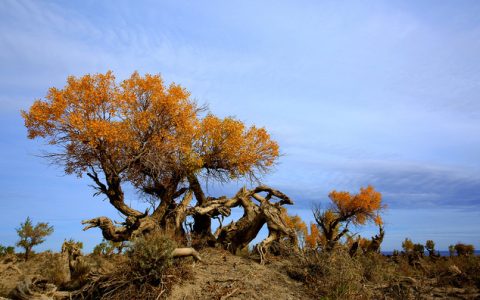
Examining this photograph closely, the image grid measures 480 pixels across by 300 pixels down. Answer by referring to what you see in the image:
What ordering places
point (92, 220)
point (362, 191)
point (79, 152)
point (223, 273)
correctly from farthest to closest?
point (362, 191)
point (79, 152)
point (92, 220)
point (223, 273)

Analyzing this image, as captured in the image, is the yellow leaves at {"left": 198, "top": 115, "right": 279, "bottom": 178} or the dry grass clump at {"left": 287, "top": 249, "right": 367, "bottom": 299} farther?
the yellow leaves at {"left": 198, "top": 115, "right": 279, "bottom": 178}

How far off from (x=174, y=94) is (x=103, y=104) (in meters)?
4.36

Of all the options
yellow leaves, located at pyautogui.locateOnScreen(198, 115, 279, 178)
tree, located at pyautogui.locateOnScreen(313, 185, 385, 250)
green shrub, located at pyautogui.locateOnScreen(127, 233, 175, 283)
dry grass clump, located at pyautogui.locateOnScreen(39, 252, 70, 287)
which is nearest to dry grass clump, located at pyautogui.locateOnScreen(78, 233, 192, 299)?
green shrub, located at pyautogui.locateOnScreen(127, 233, 175, 283)

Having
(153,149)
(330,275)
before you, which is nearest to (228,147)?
(153,149)

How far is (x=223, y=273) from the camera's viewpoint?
13844 mm

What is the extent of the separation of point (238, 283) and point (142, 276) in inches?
126

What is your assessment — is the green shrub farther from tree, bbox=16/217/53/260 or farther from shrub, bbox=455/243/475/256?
shrub, bbox=455/243/475/256

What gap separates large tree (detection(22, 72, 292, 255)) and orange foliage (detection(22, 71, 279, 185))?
0.05 metres

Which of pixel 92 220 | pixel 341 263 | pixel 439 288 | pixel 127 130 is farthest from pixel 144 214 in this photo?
pixel 439 288

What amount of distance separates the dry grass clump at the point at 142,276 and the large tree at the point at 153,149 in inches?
263

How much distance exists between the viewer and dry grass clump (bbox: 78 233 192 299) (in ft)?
38.5

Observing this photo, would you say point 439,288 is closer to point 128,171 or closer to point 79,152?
point 128,171

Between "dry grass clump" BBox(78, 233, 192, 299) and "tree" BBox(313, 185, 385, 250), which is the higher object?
"tree" BBox(313, 185, 385, 250)

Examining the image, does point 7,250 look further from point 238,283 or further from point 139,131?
point 238,283
